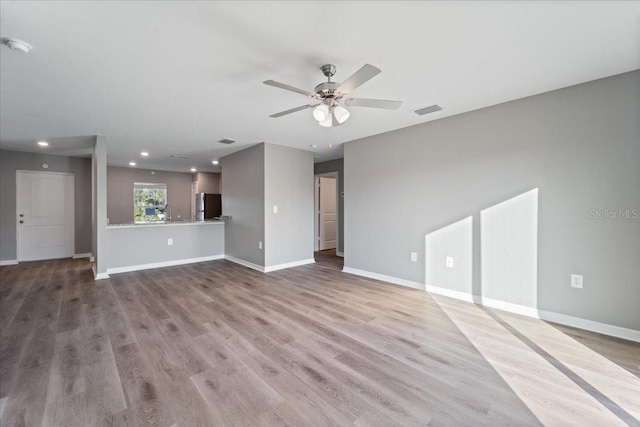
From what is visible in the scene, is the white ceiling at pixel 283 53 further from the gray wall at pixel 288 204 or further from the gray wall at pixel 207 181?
the gray wall at pixel 207 181

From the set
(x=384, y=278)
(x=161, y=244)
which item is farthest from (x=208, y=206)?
(x=384, y=278)

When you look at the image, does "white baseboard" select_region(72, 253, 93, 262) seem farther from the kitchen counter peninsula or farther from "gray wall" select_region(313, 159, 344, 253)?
"gray wall" select_region(313, 159, 344, 253)

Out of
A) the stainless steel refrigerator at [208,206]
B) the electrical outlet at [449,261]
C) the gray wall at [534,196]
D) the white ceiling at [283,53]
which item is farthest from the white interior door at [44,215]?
the electrical outlet at [449,261]

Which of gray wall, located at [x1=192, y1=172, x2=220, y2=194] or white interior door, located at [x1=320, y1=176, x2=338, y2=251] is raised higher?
gray wall, located at [x1=192, y1=172, x2=220, y2=194]

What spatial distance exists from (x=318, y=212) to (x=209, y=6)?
5901 mm

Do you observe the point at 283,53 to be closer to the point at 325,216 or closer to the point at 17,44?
the point at 17,44

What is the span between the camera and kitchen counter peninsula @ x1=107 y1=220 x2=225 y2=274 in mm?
5105

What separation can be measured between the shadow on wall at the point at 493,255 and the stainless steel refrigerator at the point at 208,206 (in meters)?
6.06

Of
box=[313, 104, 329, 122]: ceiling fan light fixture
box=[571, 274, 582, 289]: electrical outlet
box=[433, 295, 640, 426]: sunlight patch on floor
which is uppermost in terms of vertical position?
box=[313, 104, 329, 122]: ceiling fan light fixture

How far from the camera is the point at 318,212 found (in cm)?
741

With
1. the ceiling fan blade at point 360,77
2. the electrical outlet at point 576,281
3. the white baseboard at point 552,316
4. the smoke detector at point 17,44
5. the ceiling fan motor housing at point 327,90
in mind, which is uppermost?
the smoke detector at point 17,44

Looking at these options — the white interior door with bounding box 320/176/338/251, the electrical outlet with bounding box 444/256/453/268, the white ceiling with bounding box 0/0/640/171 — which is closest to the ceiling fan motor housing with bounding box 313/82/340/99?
the white ceiling with bounding box 0/0/640/171

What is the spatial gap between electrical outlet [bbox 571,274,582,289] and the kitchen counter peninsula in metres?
6.04

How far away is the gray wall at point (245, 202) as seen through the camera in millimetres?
5199
